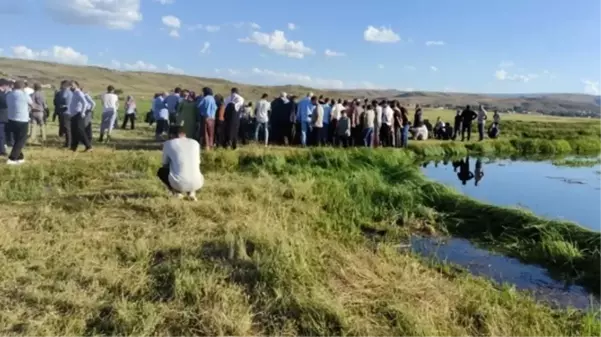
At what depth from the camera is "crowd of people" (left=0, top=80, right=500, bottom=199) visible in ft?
43.6

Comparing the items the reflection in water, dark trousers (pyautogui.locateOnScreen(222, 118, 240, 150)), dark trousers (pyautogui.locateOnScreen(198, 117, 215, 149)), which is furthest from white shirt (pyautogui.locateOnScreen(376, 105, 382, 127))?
the reflection in water

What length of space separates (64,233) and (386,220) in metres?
5.81

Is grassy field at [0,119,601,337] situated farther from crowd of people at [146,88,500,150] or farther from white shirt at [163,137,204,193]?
crowd of people at [146,88,500,150]

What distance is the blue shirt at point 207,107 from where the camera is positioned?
14430 millimetres

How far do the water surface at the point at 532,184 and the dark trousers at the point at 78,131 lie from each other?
9402 mm

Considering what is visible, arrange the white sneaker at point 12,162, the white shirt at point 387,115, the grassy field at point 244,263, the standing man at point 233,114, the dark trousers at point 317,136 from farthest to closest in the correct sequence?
the white shirt at point 387,115 → the dark trousers at point 317,136 → the standing man at point 233,114 → the white sneaker at point 12,162 → the grassy field at point 244,263

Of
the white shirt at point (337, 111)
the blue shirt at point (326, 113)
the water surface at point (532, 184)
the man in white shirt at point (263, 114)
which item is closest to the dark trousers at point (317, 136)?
the blue shirt at point (326, 113)

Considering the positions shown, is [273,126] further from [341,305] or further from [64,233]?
[341,305]

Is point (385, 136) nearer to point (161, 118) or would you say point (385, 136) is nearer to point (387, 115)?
point (387, 115)

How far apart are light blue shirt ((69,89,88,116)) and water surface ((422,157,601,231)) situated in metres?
9.53

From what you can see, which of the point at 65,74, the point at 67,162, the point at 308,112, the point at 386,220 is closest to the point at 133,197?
the point at 67,162

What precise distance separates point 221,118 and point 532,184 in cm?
933

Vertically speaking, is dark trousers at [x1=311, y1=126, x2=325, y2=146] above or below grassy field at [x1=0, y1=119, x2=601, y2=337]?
above

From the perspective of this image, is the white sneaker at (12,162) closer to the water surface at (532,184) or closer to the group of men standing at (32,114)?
the group of men standing at (32,114)
